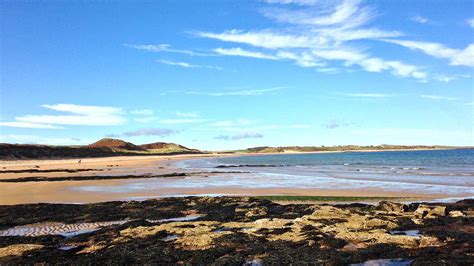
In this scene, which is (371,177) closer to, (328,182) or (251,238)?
(328,182)

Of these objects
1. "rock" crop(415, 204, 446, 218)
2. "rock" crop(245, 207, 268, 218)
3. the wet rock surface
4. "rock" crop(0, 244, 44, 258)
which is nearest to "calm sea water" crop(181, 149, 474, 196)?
"rock" crop(415, 204, 446, 218)

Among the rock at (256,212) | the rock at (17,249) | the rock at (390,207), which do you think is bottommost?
the rock at (17,249)

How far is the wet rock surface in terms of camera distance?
9.65 meters

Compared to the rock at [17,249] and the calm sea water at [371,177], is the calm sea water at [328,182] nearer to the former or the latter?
the calm sea water at [371,177]

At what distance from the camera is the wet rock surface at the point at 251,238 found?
965 centimetres

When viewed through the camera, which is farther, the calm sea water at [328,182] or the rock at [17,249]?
the calm sea water at [328,182]

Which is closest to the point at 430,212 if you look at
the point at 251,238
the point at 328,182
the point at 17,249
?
the point at 251,238

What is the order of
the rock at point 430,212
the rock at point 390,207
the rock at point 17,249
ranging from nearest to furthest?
the rock at point 17,249 → the rock at point 430,212 → the rock at point 390,207

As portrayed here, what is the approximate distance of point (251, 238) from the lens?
1139 centimetres

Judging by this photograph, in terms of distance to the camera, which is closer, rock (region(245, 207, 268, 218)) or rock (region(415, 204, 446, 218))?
rock (region(415, 204, 446, 218))

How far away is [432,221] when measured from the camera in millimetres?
13523

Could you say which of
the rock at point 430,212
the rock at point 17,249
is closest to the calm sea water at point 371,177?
the rock at point 430,212

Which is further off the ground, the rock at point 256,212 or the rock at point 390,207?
the rock at point 390,207

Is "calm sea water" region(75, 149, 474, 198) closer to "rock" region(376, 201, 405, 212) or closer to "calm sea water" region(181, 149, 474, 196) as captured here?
"calm sea water" region(181, 149, 474, 196)
